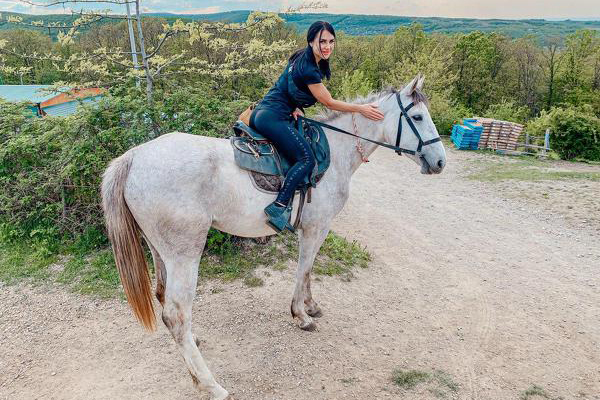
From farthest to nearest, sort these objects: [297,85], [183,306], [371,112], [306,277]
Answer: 1. [306,277]
2. [371,112]
3. [297,85]
4. [183,306]

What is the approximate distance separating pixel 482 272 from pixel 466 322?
6.08 ft

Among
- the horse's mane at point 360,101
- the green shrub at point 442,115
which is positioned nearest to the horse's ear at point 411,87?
the horse's mane at point 360,101

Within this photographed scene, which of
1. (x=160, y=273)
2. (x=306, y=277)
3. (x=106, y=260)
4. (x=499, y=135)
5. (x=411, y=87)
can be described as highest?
(x=411, y=87)

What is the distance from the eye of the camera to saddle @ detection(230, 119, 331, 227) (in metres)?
3.85

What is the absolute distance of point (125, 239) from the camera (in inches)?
138

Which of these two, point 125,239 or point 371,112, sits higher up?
point 371,112

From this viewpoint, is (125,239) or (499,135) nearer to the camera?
(125,239)

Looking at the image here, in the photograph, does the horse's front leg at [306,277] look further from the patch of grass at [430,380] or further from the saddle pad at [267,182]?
the patch of grass at [430,380]

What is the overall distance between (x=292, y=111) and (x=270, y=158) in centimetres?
60

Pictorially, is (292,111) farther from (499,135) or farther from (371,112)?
(499,135)

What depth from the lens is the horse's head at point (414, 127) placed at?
4340mm

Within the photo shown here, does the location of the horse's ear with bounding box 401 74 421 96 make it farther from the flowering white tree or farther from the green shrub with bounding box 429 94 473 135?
the green shrub with bounding box 429 94 473 135

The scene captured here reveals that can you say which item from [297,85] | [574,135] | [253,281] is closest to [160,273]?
[253,281]

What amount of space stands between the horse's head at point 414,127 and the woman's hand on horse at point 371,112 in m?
0.17
